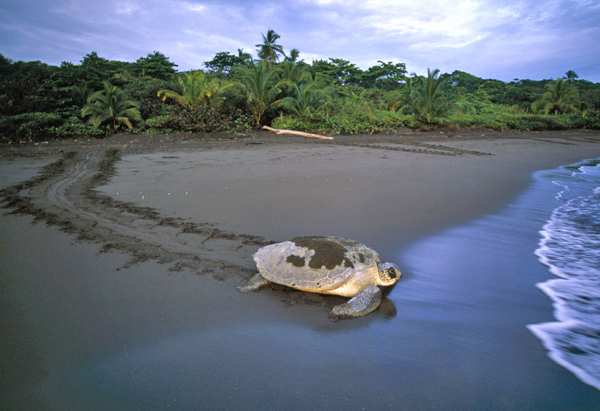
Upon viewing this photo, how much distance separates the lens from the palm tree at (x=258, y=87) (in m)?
14.0

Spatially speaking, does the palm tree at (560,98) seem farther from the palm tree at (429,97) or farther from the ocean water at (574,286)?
the ocean water at (574,286)

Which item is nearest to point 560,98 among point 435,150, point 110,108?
point 435,150

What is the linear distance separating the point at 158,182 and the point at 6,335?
3.92 metres

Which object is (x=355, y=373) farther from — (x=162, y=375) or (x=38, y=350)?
(x=38, y=350)

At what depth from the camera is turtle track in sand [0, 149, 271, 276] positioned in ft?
9.33

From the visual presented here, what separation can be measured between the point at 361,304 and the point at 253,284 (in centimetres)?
82

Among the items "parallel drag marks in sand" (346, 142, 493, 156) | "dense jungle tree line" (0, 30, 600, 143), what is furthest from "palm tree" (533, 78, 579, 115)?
"parallel drag marks in sand" (346, 142, 493, 156)

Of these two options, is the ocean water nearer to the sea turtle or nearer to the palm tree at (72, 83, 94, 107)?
the sea turtle

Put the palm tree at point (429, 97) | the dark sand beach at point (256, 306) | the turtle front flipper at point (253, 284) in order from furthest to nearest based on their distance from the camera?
the palm tree at point (429, 97)
the turtle front flipper at point (253, 284)
the dark sand beach at point (256, 306)

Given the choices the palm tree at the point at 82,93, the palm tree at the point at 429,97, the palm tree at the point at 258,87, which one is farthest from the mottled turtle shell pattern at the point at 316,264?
the palm tree at the point at 429,97

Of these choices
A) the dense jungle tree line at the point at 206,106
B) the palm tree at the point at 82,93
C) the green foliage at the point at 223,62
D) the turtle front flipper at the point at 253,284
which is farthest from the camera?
the green foliage at the point at 223,62

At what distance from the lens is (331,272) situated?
2.30 m

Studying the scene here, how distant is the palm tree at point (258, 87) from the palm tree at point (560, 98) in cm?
1863

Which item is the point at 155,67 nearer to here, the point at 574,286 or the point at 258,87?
the point at 258,87
